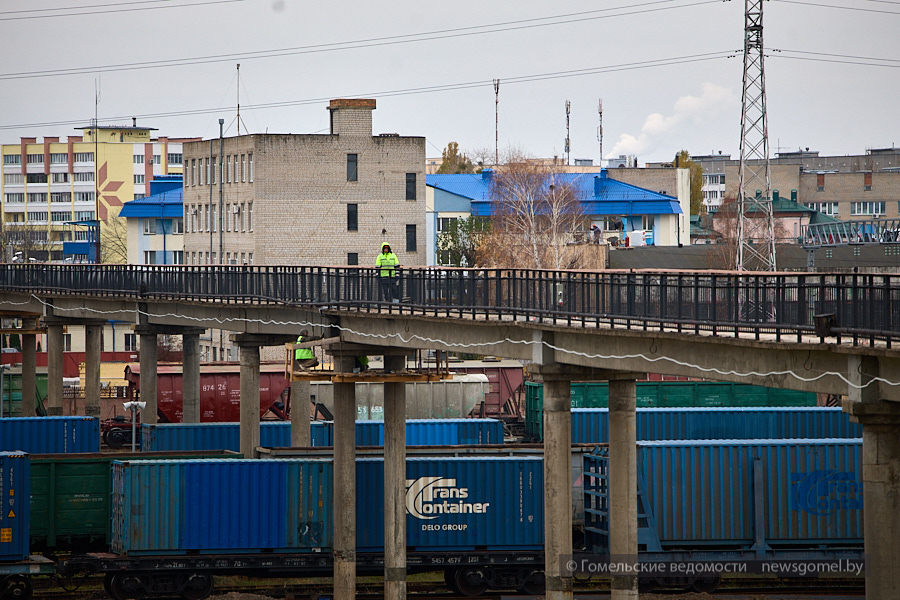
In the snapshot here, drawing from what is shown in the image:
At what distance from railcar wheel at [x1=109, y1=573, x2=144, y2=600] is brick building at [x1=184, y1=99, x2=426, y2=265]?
139 feet

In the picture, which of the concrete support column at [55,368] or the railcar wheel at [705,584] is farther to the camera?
the concrete support column at [55,368]

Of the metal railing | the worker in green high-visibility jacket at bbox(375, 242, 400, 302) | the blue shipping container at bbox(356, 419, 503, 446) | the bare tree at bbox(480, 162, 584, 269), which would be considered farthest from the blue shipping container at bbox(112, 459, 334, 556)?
the bare tree at bbox(480, 162, 584, 269)

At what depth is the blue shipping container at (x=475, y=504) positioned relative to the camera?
29453 mm

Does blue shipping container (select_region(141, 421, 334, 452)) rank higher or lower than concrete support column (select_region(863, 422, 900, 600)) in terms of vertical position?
lower

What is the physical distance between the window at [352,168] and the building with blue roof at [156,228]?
24.9 m

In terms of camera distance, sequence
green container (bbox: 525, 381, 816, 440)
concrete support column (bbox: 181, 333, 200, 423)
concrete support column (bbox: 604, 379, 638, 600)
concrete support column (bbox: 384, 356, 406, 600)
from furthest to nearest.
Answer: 1. concrete support column (bbox: 181, 333, 200, 423)
2. green container (bbox: 525, 381, 816, 440)
3. concrete support column (bbox: 384, 356, 406, 600)
4. concrete support column (bbox: 604, 379, 638, 600)

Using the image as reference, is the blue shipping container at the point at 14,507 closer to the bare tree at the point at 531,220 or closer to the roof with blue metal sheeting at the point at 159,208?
the bare tree at the point at 531,220

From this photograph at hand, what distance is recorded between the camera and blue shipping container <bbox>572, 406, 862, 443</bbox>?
35844mm

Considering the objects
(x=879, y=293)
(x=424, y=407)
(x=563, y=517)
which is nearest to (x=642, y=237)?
(x=424, y=407)

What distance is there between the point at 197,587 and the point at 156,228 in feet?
225

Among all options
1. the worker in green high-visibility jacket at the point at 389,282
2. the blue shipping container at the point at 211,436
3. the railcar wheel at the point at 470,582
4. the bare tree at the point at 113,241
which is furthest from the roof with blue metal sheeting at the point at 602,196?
the railcar wheel at the point at 470,582

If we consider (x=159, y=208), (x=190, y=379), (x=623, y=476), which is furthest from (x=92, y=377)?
(x=159, y=208)

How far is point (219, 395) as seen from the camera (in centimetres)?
5241

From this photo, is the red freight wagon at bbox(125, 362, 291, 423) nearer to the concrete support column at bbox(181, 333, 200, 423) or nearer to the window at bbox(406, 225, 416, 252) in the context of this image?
the concrete support column at bbox(181, 333, 200, 423)
